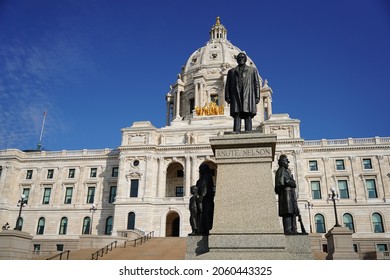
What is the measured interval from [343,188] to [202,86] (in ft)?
97.0

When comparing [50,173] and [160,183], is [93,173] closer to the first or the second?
[50,173]

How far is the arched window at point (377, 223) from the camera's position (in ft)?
140

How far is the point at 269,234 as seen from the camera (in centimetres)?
738

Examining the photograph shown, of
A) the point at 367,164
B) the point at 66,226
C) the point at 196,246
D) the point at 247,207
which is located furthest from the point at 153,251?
the point at 367,164

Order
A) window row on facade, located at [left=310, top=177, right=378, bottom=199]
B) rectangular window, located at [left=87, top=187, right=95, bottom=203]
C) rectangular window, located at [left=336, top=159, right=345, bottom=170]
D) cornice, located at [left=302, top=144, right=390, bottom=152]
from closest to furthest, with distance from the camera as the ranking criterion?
window row on facade, located at [left=310, top=177, right=378, bottom=199] → cornice, located at [left=302, top=144, right=390, bottom=152] → rectangular window, located at [left=336, top=159, right=345, bottom=170] → rectangular window, located at [left=87, top=187, right=95, bottom=203]

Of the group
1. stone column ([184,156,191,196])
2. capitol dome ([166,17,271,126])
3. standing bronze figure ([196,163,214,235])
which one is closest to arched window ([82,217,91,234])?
stone column ([184,156,191,196])

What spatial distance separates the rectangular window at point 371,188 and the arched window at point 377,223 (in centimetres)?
247

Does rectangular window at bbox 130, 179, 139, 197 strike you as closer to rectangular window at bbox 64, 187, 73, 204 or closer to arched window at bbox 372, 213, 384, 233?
rectangular window at bbox 64, 187, 73, 204

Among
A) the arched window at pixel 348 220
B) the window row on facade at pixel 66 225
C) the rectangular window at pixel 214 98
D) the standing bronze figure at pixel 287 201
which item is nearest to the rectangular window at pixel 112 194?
the window row on facade at pixel 66 225

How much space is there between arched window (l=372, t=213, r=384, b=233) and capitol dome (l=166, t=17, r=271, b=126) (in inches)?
1019

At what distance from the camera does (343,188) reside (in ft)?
149

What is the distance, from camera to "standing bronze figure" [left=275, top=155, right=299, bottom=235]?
8.31 meters

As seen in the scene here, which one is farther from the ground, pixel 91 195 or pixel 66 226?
pixel 91 195
